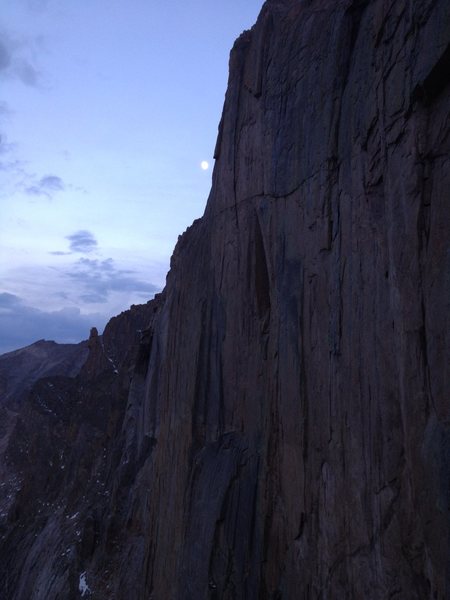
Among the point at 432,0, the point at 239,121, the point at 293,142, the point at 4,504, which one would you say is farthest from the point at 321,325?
the point at 4,504

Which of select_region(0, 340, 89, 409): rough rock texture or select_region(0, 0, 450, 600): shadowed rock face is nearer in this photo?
select_region(0, 0, 450, 600): shadowed rock face

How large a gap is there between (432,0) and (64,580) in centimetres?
2676

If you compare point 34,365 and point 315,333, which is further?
point 34,365

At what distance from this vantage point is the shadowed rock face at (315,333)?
26.0 feet

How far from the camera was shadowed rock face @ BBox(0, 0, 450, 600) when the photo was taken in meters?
7.94

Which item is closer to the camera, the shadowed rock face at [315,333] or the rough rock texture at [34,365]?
the shadowed rock face at [315,333]

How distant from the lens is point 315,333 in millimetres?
11258

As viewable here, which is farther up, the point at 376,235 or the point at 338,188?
the point at 338,188

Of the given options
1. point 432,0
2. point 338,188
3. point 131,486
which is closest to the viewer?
point 432,0

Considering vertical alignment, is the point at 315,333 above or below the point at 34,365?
below

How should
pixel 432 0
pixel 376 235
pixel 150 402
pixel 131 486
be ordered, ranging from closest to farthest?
pixel 432 0 → pixel 376 235 → pixel 150 402 → pixel 131 486

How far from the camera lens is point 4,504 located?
151 ft

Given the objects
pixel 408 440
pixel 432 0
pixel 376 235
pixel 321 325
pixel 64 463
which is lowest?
pixel 64 463

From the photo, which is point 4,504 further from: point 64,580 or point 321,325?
point 321,325
